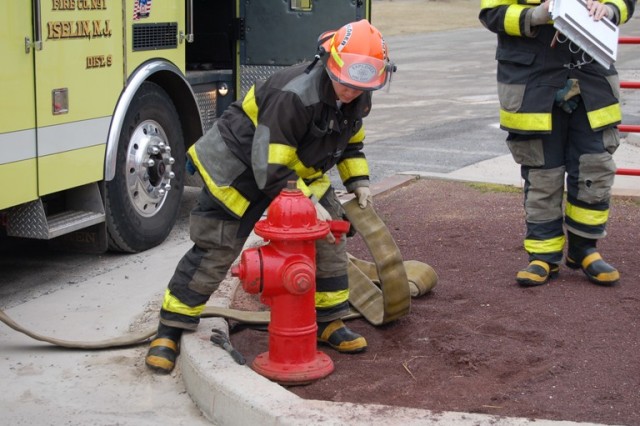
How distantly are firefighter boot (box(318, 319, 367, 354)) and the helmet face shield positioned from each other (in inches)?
45.9

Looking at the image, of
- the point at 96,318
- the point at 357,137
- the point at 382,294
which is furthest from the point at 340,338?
the point at 96,318

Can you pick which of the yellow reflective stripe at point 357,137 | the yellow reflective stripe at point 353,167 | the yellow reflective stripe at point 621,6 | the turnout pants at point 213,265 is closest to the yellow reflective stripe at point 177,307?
the turnout pants at point 213,265

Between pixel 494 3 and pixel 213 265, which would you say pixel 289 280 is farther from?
pixel 494 3

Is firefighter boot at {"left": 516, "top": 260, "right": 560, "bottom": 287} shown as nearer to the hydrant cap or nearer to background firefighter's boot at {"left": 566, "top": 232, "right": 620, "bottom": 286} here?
background firefighter's boot at {"left": 566, "top": 232, "right": 620, "bottom": 286}

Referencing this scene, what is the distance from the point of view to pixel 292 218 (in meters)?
4.28

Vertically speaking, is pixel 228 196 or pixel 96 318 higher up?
pixel 228 196

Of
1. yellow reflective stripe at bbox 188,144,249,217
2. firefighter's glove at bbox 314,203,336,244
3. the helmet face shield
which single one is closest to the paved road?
yellow reflective stripe at bbox 188,144,249,217

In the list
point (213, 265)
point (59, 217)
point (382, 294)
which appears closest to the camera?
point (213, 265)

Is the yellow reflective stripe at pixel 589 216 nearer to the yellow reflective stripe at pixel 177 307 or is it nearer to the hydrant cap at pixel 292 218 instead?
the hydrant cap at pixel 292 218

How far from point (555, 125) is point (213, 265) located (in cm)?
197

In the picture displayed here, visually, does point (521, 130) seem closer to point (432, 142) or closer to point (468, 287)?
point (468, 287)

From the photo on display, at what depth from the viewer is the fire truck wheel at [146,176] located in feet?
21.4

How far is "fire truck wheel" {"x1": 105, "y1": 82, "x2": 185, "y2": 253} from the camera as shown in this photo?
6535 millimetres

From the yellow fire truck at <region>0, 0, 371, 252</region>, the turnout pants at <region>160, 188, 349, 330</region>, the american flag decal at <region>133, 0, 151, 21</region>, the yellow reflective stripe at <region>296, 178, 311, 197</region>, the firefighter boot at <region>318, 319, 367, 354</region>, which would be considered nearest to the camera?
the yellow reflective stripe at <region>296, 178, 311, 197</region>
